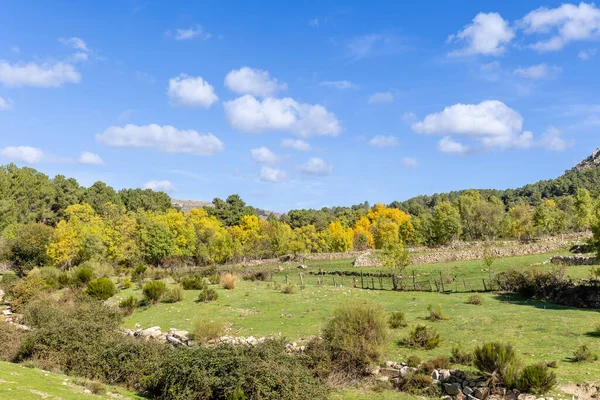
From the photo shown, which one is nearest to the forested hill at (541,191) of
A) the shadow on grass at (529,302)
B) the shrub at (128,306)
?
the shadow on grass at (529,302)

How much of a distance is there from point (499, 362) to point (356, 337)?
525cm

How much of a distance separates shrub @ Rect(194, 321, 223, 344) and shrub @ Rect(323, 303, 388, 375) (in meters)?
6.20

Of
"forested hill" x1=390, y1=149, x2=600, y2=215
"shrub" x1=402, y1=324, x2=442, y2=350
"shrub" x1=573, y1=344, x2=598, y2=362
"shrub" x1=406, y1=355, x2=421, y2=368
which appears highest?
"forested hill" x1=390, y1=149, x2=600, y2=215

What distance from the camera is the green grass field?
36.7ft

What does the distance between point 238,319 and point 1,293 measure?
29.4 m

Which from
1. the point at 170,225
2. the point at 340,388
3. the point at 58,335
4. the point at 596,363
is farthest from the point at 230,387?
the point at 170,225

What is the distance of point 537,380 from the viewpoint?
504 inches

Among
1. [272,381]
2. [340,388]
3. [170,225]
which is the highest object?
[170,225]

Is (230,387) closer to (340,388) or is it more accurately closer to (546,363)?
(340,388)

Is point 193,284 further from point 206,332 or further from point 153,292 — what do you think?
point 206,332

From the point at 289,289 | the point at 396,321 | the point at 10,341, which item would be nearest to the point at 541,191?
the point at 289,289

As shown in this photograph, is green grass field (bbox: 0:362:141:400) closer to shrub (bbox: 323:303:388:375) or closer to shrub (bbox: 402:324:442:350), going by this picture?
shrub (bbox: 323:303:388:375)

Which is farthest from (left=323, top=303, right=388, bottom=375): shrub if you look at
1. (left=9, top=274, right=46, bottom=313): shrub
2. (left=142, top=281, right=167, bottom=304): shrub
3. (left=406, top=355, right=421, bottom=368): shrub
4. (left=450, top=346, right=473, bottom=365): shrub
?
(left=9, top=274, right=46, bottom=313): shrub

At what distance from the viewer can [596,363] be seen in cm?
1448
